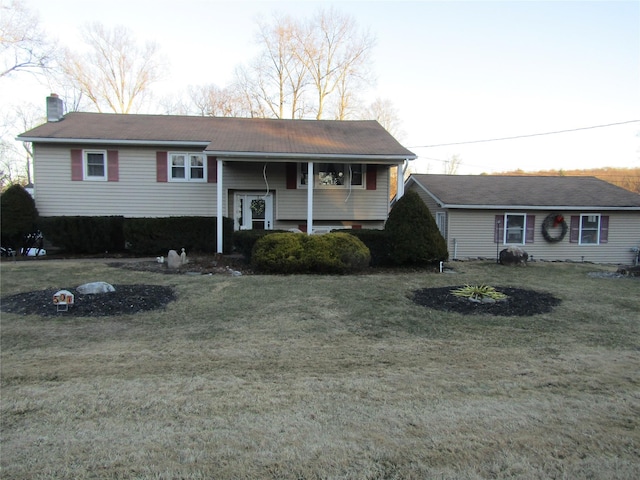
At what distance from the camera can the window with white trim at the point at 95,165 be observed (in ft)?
49.2

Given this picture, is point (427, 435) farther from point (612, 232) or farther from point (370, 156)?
point (612, 232)

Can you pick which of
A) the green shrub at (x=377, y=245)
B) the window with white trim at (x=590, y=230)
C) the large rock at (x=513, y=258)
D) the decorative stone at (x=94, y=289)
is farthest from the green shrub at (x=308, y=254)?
the window with white trim at (x=590, y=230)

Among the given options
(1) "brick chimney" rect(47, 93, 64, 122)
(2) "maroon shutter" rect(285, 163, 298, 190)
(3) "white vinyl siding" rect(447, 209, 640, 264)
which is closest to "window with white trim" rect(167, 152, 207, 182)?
(2) "maroon shutter" rect(285, 163, 298, 190)

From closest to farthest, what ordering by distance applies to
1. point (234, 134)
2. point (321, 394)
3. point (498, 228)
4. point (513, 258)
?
point (321, 394)
point (513, 258)
point (234, 134)
point (498, 228)

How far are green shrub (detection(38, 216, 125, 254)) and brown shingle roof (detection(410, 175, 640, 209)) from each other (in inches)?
475

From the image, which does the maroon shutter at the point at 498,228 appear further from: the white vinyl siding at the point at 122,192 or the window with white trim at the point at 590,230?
the white vinyl siding at the point at 122,192

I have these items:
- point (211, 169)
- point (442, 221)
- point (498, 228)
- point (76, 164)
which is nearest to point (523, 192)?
point (498, 228)

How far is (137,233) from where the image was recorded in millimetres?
13219

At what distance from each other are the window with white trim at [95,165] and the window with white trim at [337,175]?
23.6 feet

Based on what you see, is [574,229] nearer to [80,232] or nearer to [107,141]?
[107,141]

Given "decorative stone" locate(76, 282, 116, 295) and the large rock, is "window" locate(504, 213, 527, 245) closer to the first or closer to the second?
the large rock

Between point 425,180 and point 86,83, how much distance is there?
82.7 ft

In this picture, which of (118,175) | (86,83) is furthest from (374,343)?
(86,83)

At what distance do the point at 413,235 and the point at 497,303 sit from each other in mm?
4702
